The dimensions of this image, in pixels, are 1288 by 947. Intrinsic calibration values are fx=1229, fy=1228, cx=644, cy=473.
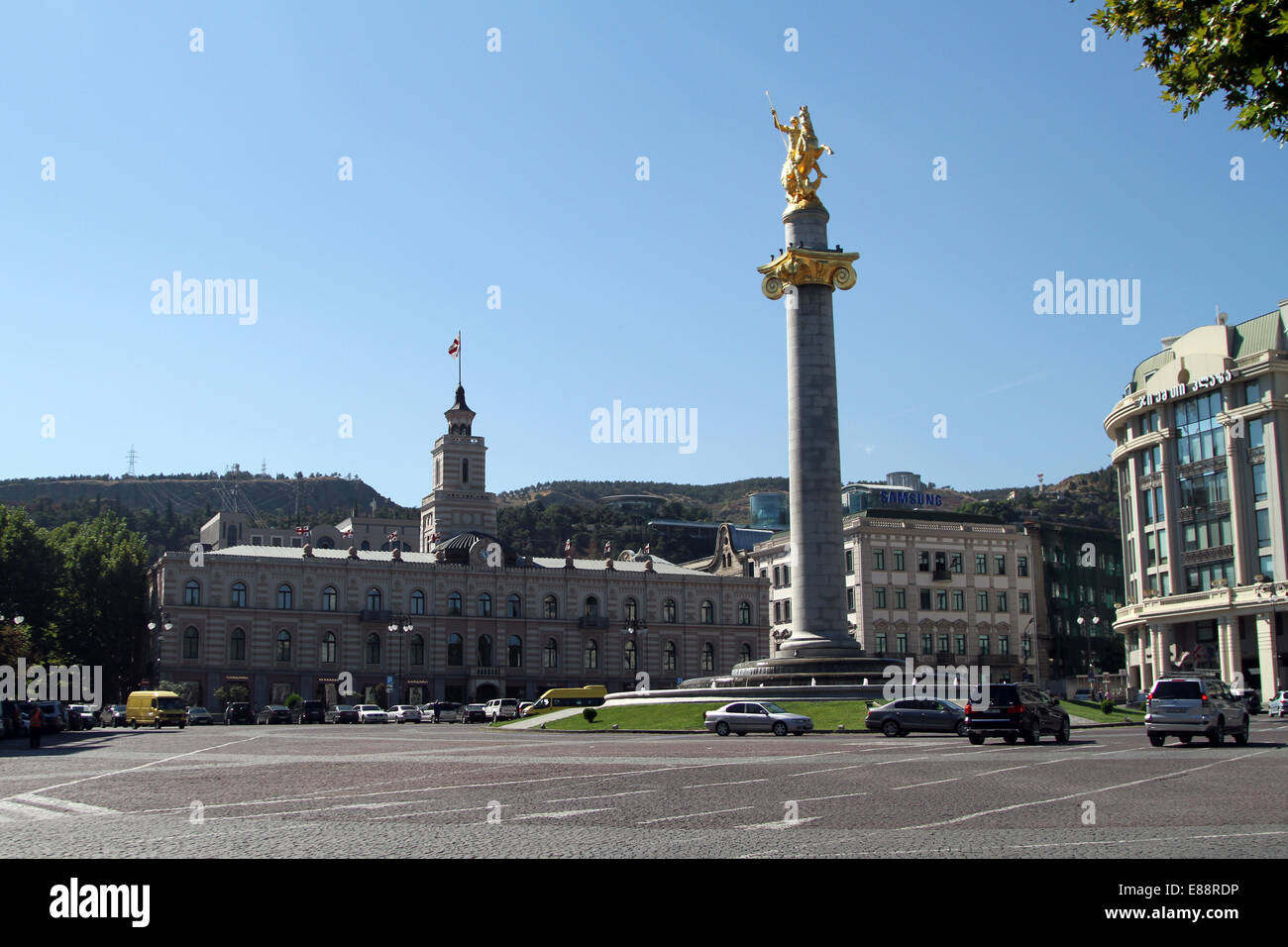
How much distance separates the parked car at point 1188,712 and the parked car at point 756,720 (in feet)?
45.0

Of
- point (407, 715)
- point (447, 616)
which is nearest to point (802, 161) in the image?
point (407, 715)

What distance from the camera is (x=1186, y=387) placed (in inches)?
3159

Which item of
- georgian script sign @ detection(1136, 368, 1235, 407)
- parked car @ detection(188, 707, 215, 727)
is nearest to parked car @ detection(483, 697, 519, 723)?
parked car @ detection(188, 707, 215, 727)

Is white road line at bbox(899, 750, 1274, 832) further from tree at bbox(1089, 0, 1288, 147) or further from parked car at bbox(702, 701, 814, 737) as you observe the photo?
parked car at bbox(702, 701, 814, 737)

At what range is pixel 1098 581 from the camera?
4776 inches

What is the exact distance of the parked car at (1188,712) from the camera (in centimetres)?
3438

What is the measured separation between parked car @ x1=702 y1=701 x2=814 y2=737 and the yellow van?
3534 centimetres

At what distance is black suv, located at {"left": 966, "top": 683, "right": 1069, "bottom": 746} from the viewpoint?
36.6 meters

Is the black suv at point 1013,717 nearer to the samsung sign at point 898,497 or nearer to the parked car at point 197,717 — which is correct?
the parked car at point 197,717

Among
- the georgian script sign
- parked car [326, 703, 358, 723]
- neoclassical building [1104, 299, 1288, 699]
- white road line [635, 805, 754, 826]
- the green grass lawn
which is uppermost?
the georgian script sign

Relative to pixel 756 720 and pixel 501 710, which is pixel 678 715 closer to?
pixel 756 720

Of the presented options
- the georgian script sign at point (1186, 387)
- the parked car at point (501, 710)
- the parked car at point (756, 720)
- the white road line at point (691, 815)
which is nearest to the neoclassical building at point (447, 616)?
the parked car at point (501, 710)

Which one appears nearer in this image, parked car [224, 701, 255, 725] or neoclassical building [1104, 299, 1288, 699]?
neoclassical building [1104, 299, 1288, 699]

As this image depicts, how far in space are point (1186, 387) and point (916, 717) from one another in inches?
1837
